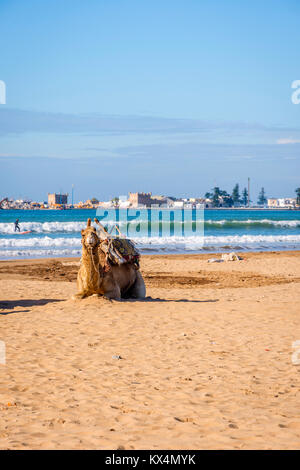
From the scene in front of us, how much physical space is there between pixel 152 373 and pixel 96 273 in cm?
520

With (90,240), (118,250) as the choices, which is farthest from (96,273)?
(118,250)

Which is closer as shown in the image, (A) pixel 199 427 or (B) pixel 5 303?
(A) pixel 199 427

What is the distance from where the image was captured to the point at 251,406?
20.2ft

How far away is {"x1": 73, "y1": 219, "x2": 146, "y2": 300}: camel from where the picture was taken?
1247 centimetres

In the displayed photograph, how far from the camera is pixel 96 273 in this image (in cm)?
1258

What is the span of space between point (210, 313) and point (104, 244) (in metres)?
2.81

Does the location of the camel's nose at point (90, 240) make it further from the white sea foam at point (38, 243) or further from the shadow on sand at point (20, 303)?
the white sea foam at point (38, 243)

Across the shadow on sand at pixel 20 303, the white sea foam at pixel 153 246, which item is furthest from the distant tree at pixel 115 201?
the shadow on sand at pixel 20 303

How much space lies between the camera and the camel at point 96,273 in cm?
1247

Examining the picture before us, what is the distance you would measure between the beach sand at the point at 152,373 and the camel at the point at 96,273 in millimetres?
347

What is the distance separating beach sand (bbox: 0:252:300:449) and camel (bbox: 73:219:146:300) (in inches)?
13.6
